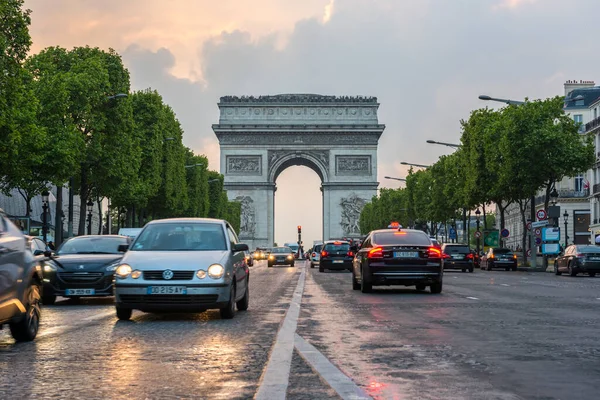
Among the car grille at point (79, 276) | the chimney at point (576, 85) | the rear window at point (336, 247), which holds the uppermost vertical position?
the chimney at point (576, 85)

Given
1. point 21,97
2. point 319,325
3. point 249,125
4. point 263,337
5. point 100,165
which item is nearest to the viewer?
point 263,337

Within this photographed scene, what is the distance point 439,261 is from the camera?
22703mm

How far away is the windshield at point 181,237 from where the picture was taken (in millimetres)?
15219

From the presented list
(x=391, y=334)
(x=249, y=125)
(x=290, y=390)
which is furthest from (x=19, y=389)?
(x=249, y=125)

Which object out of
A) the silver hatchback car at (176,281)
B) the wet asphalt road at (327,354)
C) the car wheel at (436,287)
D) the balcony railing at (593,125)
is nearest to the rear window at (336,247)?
the car wheel at (436,287)

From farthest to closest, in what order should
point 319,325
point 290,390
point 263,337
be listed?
point 319,325 → point 263,337 → point 290,390

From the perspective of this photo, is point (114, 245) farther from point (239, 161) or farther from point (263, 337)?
point (239, 161)

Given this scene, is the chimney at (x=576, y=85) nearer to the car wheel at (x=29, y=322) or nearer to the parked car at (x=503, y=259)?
the parked car at (x=503, y=259)

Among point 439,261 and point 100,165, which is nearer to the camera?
point 439,261

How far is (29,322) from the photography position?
442 inches

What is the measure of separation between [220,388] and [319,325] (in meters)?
5.91

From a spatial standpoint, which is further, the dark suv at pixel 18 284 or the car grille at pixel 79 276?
the car grille at pixel 79 276

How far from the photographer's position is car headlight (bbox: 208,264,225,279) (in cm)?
1423

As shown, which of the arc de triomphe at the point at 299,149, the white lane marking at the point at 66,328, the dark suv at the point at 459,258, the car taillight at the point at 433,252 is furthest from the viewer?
the arc de triomphe at the point at 299,149
